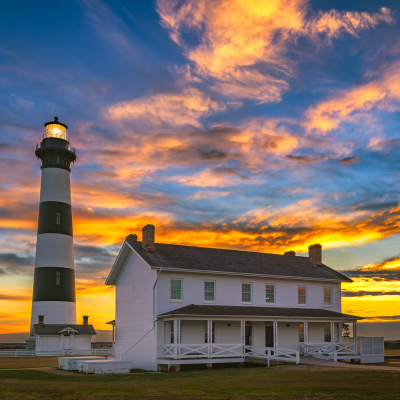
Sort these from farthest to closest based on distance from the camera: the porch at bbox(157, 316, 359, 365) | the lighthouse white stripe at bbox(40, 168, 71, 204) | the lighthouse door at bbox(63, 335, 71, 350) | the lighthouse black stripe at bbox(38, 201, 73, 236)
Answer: the lighthouse door at bbox(63, 335, 71, 350) < the lighthouse white stripe at bbox(40, 168, 71, 204) < the lighthouse black stripe at bbox(38, 201, 73, 236) < the porch at bbox(157, 316, 359, 365)

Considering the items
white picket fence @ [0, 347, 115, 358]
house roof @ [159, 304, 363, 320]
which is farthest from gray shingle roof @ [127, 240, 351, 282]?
white picket fence @ [0, 347, 115, 358]

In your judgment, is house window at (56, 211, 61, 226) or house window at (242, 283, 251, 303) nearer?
house window at (242, 283, 251, 303)

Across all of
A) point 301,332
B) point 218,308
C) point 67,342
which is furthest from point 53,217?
point 301,332

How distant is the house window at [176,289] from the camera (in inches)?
1105

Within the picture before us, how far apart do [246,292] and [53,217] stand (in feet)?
62.9

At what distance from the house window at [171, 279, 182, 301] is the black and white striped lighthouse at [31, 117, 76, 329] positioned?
16170 millimetres

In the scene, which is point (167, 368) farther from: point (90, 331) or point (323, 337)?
point (90, 331)

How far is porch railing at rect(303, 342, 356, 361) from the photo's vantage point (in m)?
29.0

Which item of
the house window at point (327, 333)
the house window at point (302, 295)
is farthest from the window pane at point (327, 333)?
the house window at point (302, 295)

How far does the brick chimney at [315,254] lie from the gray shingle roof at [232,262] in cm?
38

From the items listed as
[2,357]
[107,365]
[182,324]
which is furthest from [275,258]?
[2,357]

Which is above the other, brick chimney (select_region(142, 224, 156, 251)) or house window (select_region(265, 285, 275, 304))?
brick chimney (select_region(142, 224, 156, 251))

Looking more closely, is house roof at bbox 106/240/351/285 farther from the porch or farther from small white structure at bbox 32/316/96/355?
small white structure at bbox 32/316/96/355

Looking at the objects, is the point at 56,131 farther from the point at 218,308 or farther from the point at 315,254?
the point at 315,254
